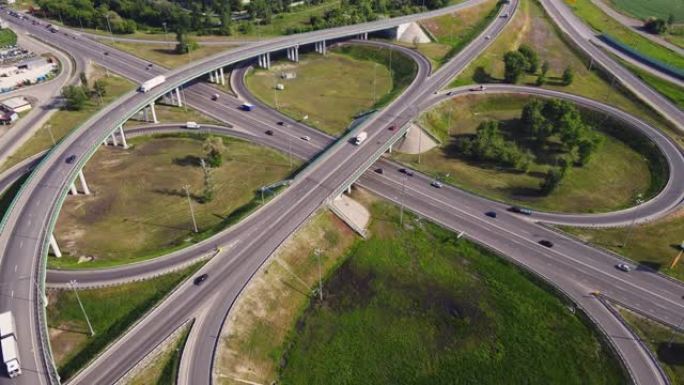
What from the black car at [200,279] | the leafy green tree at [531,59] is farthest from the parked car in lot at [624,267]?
the leafy green tree at [531,59]

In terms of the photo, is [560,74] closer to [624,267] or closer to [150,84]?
[624,267]

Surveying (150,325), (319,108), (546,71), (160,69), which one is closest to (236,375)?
(150,325)

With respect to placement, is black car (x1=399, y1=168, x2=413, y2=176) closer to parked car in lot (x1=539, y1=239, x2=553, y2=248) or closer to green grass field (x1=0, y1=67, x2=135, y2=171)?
parked car in lot (x1=539, y1=239, x2=553, y2=248)

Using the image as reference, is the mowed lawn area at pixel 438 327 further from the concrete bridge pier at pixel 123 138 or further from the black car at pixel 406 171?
the concrete bridge pier at pixel 123 138

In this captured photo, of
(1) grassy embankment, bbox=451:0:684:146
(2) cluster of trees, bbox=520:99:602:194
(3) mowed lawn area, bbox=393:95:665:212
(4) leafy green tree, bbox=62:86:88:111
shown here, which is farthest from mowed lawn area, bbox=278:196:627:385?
(4) leafy green tree, bbox=62:86:88:111

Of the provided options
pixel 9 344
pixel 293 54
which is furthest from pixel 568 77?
pixel 9 344
